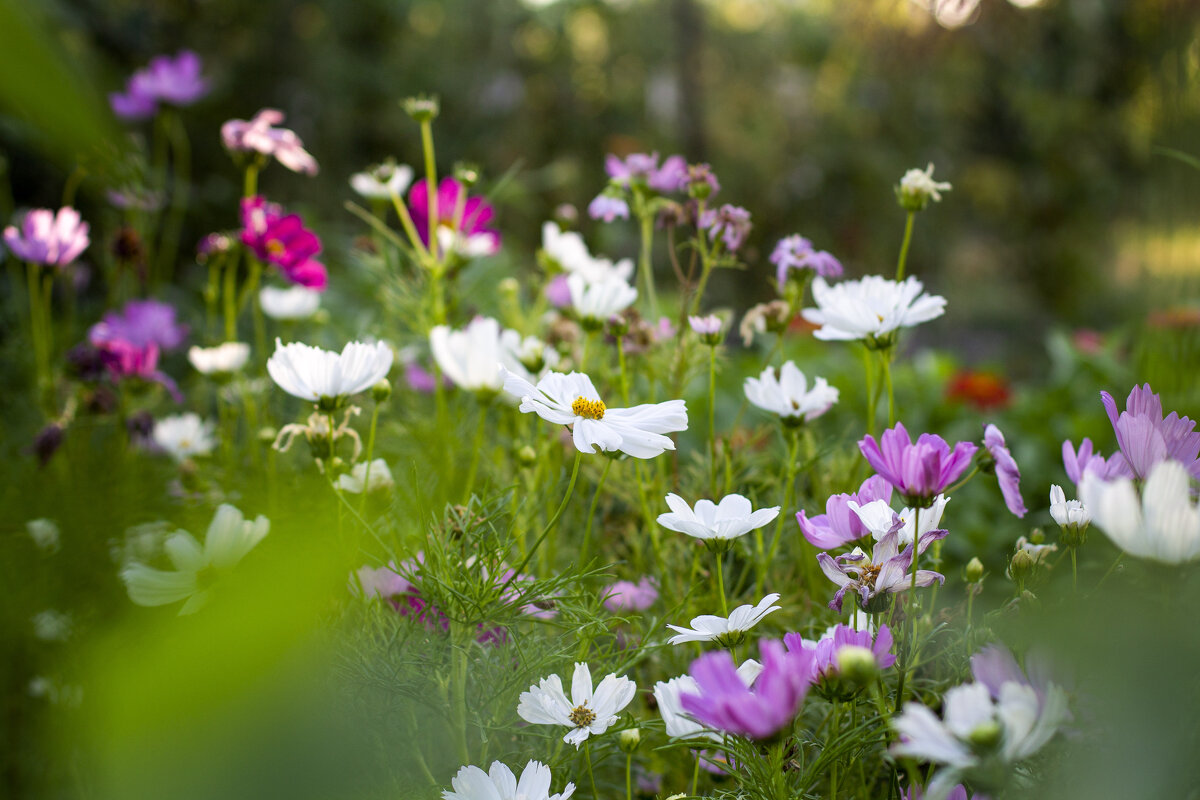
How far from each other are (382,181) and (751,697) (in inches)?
23.1

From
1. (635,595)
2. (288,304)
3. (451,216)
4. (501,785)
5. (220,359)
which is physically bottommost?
(501,785)

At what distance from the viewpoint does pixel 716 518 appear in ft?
1.49

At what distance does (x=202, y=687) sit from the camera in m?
0.09

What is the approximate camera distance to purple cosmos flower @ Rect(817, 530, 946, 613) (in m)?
0.40

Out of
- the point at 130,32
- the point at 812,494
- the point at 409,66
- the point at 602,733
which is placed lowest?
the point at 602,733

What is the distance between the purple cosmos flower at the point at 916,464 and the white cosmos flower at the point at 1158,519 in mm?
102

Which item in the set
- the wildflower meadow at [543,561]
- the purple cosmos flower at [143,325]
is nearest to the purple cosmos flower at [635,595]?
the wildflower meadow at [543,561]

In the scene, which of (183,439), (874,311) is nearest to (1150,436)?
(874,311)

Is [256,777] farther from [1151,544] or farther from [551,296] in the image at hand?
[551,296]

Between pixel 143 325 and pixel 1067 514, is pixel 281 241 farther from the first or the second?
pixel 1067 514

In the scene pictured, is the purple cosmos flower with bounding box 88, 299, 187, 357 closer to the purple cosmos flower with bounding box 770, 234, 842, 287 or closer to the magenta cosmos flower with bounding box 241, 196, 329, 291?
the magenta cosmos flower with bounding box 241, 196, 329, 291

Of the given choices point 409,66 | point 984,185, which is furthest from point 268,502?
point 984,185

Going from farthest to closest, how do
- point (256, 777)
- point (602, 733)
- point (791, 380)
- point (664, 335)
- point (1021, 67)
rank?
point (1021, 67) → point (664, 335) → point (791, 380) → point (602, 733) → point (256, 777)

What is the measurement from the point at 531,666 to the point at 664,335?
0.35 metres
